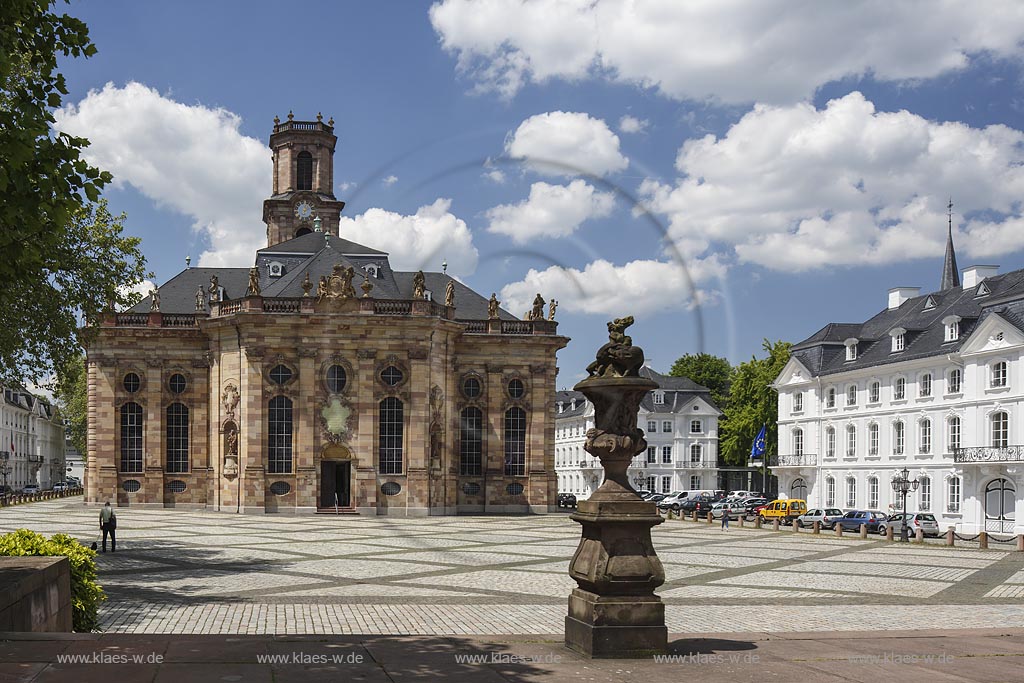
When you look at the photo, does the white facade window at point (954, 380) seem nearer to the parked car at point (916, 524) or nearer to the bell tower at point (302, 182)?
the parked car at point (916, 524)

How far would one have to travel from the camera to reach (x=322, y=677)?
10180 mm

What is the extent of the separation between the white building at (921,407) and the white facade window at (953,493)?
6 cm

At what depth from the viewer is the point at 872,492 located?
6359 cm

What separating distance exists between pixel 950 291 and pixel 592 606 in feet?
198

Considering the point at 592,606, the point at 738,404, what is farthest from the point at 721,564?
the point at 738,404

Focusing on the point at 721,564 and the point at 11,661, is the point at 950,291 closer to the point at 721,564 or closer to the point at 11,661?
the point at 721,564

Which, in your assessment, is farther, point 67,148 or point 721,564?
point 721,564

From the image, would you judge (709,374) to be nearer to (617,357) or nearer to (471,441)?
(471,441)

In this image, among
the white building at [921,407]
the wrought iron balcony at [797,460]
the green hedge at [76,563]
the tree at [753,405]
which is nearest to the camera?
the green hedge at [76,563]

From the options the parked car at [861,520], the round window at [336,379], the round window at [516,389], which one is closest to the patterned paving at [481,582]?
the parked car at [861,520]

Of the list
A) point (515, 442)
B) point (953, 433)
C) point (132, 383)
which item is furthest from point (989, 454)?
point (132, 383)

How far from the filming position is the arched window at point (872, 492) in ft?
207

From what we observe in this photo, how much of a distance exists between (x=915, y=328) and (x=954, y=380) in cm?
640

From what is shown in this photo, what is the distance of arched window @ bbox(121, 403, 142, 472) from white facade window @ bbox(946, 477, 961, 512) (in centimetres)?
4866
